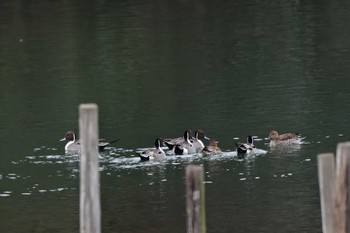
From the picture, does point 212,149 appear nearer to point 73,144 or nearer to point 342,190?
point 73,144

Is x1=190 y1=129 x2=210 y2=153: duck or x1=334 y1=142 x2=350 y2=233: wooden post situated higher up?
x1=190 y1=129 x2=210 y2=153: duck

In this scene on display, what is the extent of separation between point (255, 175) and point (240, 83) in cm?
1168

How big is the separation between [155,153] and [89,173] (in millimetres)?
13198

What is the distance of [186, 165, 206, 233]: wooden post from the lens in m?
12.9

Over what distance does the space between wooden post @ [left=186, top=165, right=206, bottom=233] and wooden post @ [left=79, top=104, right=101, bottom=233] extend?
1.00 m

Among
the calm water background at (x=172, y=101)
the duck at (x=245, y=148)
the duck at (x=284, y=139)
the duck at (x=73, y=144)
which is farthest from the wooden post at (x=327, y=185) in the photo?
the duck at (x=73, y=144)

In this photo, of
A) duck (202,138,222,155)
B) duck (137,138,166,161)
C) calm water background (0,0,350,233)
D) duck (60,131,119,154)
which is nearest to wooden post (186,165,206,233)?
calm water background (0,0,350,233)

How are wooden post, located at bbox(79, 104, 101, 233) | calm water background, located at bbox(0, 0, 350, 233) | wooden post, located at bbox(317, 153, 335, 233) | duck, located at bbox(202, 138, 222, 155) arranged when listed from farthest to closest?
duck, located at bbox(202, 138, 222, 155), calm water background, located at bbox(0, 0, 350, 233), wooden post, located at bbox(79, 104, 101, 233), wooden post, located at bbox(317, 153, 335, 233)

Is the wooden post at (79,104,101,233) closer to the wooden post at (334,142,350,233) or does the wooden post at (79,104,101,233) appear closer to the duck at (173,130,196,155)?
the wooden post at (334,142,350,233)

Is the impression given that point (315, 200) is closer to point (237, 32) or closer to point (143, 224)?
point (143, 224)

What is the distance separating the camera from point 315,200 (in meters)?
22.3

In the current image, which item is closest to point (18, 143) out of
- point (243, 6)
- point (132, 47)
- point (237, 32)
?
point (132, 47)

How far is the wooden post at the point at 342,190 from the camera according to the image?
496 inches

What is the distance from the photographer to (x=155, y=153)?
26.4 m
